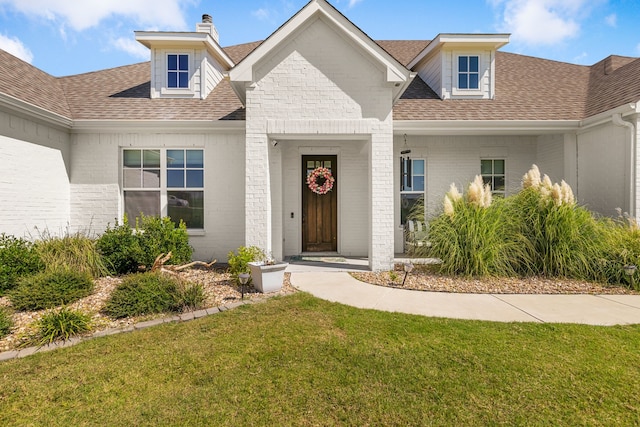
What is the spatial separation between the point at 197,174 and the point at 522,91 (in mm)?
9570

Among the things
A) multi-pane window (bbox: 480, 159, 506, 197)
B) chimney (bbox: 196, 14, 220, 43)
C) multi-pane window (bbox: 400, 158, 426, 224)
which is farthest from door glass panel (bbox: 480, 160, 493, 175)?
chimney (bbox: 196, 14, 220, 43)

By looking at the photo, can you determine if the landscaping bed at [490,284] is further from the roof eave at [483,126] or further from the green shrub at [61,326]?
the green shrub at [61,326]

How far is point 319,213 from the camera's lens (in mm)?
9398

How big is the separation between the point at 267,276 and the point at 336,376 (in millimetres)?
2857

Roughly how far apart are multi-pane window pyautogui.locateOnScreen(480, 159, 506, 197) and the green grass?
246 inches

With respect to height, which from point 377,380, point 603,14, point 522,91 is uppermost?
point 603,14

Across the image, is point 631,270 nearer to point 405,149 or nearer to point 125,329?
point 405,149

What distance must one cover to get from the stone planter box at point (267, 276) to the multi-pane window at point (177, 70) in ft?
20.5

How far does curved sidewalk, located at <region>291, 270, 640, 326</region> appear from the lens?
4406 mm

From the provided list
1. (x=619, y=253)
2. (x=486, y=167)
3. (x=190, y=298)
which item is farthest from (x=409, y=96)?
(x=190, y=298)

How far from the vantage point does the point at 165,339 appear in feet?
12.4

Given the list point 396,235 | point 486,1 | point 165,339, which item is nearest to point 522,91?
point 486,1

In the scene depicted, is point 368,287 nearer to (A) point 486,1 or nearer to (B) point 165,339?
(B) point 165,339

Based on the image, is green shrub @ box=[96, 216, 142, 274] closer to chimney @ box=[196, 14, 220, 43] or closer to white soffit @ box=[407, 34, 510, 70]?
chimney @ box=[196, 14, 220, 43]
